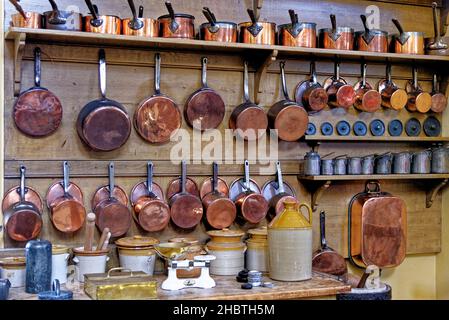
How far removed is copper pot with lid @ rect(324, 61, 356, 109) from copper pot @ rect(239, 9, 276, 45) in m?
0.42

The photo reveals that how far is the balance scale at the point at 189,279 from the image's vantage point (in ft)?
8.37

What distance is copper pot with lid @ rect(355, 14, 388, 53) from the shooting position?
10.4ft

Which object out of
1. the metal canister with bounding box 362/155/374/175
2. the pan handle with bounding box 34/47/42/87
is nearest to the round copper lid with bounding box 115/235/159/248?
the pan handle with bounding box 34/47/42/87

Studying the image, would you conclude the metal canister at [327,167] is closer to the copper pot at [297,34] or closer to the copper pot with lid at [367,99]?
the copper pot with lid at [367,99]

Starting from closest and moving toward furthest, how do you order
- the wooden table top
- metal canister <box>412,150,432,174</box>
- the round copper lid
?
the wooden table top → the round copper lid → metal canister <box>412,150,432,174</box>

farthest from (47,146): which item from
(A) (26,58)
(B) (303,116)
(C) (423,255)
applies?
(C) (423,255)

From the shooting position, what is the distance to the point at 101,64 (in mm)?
2857

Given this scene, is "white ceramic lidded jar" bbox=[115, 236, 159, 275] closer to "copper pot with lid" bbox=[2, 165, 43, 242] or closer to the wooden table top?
the wooden table top

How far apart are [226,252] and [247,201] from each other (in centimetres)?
30

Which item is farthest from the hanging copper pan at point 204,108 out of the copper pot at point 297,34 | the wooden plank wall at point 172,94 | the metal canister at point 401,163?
the metal canister at point 401,163

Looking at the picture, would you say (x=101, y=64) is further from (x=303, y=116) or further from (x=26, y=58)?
(x=303, y=116)

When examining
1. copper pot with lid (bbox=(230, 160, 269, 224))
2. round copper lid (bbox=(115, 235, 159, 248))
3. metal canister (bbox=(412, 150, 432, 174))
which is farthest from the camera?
metal canister (bbox=(412, 150, 432, 174))

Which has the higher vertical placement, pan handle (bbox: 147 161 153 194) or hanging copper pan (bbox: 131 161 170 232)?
pan handle (bbox: 147 161 153 194)

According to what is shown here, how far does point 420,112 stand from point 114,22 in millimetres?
1577
